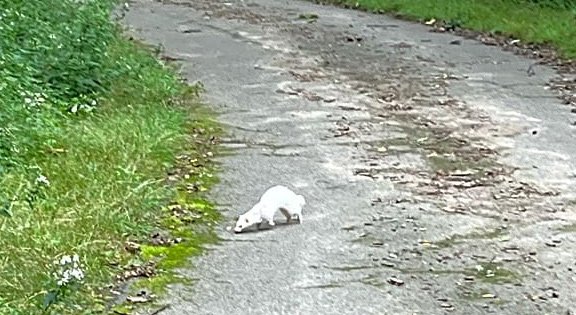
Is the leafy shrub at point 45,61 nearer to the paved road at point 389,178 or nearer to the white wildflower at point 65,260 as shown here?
the paved road at point 389,178

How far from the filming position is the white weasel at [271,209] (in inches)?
231

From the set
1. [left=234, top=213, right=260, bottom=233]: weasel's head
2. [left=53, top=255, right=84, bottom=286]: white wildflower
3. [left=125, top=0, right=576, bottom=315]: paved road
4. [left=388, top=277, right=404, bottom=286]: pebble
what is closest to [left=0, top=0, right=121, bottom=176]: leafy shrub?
[left=125, top=0, right=576, bottom=315]: paved road

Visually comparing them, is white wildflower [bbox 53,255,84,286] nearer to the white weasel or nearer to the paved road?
the paved road

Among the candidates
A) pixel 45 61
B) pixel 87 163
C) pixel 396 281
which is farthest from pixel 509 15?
pixel 396 281

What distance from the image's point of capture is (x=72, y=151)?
22.1 feet

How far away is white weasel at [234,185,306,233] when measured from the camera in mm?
5879

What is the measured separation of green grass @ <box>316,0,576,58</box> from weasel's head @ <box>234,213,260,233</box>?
7.65 metres

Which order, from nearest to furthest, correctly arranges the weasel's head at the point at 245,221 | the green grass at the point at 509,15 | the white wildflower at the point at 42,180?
the weasel's head at the point at 245,221
the white wildflower at the point at 42,180
the green grass at the point at 509,15

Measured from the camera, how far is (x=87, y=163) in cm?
650

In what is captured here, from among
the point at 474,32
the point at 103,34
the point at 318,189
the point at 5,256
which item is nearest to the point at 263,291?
the point at 5,256

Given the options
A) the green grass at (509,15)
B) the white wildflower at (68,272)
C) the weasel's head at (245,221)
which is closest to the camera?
the white wildflower at (68,272)

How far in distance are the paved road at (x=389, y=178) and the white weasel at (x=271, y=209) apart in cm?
7

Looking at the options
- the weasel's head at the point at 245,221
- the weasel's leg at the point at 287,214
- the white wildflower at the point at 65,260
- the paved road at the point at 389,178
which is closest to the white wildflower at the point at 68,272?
the white wildflower at the point at 65,260

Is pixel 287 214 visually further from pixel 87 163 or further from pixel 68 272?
pixel 68 272
